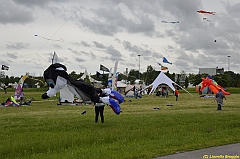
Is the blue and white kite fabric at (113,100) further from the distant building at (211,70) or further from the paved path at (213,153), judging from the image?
the distant building at (211,70)

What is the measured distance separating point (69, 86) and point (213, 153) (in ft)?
22.6

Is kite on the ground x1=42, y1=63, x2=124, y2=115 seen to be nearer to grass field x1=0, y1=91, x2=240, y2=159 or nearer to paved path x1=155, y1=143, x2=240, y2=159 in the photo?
grass field x1=0, y1=91, x2=240, y2=159

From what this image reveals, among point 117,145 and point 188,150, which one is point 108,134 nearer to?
point 117,145

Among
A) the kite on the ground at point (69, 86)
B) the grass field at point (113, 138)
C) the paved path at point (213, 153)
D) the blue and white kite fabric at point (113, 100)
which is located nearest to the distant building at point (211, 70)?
the grass field at point (113, 138)

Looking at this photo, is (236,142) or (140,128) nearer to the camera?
(236,142)

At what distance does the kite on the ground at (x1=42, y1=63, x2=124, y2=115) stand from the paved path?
551cm

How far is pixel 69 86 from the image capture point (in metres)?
14.1

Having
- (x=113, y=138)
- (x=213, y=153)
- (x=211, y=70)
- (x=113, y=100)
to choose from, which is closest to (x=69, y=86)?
(x=113, y=100)

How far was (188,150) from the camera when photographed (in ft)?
31.6

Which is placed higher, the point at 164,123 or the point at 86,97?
the point at 86,97

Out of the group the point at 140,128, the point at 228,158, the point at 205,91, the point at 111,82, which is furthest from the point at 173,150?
the point at 205,91

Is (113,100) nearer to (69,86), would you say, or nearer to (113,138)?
(69,86)

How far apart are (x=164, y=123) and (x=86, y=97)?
3740 mm

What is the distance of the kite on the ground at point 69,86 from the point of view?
44.9 feet
